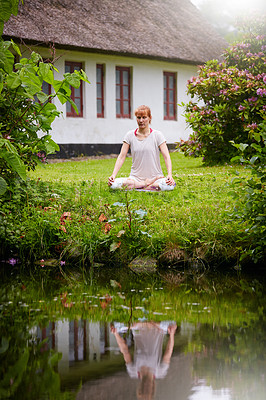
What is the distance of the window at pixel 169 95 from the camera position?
21.2 meters

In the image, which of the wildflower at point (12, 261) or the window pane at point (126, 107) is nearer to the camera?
the wildflower at point (12, 261)

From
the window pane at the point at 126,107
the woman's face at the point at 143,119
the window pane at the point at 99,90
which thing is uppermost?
the window pane at the point at 99,90

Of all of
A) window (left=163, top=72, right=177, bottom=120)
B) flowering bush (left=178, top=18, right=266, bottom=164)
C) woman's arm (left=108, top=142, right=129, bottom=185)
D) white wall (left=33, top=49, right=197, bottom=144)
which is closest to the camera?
woman's arm (left=108, top=142, right=129, bottom=185)

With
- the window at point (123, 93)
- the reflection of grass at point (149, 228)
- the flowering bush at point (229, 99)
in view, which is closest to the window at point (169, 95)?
the window at point (123, 93)

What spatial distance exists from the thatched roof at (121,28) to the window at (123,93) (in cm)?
97

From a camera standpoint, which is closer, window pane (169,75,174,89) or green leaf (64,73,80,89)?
green leaf (64,73,80,89)

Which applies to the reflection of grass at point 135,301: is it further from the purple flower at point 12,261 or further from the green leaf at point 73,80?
the green leaf at point 73,80

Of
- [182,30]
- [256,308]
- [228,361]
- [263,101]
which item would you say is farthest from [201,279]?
[182,30]

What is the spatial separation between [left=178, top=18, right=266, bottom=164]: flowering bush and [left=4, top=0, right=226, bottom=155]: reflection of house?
15.5ft

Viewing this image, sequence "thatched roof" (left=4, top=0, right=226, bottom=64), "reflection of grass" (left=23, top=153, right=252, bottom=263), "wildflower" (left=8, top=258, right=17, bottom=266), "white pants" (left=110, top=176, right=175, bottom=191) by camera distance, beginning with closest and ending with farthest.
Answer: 1. "reflection of grass" (left=23, top=153, right=252, bottom=263)
2. "wildflower" (left=8, top=258, right=17, bottom=266)
3. "white pants" (left=110, top=176, right=175, bottom=191)
4. "thatched roof" (left=4, top=0, right=226, bottom=64)

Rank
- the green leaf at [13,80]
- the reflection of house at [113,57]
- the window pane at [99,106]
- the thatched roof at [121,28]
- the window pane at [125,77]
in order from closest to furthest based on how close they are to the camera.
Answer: the green leaf at [13,80] < the thatched roof at [121,28] < the reflection of house at [113,57] < the window pane at [99,106] < the window pane at [125,77]

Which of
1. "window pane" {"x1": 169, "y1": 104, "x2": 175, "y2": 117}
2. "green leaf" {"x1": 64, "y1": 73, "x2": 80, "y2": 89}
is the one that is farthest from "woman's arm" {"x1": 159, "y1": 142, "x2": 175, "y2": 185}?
"window pane" {"x1": 169, "y1": 104, "x2": 175, "y2": 117}

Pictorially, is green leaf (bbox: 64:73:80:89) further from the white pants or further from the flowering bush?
the flowering bush

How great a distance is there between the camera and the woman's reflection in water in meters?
3.36
